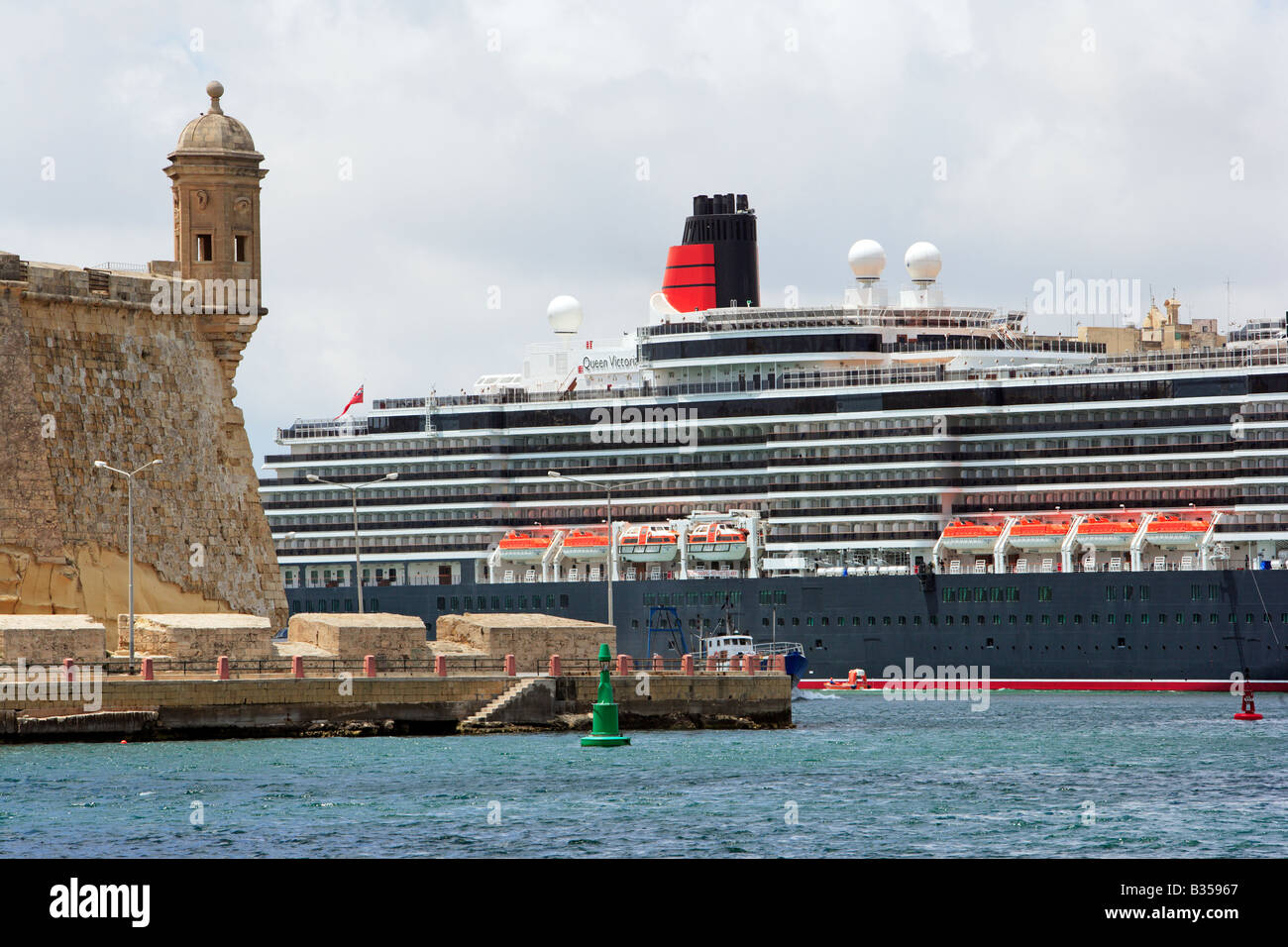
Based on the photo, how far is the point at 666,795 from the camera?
110ft

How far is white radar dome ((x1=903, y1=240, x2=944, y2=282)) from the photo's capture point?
8212 cm

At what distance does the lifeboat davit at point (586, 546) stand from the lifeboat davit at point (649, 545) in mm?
712

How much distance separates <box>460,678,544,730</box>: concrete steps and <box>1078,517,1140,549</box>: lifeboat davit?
1225 inches

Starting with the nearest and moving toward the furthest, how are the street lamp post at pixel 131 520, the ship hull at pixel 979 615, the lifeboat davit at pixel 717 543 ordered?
the street lamp post at pixel 131 520 → the ship hull at pixel 979 615 → the lifeboat davit at pixel 717 543

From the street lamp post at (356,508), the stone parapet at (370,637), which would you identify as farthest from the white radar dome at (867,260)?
the stone parapet at (370,637)

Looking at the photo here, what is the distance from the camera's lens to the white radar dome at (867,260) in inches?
3228

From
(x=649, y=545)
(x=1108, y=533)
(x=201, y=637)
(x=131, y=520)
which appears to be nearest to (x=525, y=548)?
(x=649, y=545)

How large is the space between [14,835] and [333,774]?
30.0ft

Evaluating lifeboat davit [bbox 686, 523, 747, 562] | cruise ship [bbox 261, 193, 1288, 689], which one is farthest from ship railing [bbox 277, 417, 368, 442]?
lifeboat davit [bbox 686, 523, 747, 562]

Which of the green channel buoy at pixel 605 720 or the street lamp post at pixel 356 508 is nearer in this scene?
the green channel buoy at pixel 605 720

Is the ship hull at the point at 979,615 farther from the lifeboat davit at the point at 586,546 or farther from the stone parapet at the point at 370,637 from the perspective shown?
the stone parapet at the point at 370,637

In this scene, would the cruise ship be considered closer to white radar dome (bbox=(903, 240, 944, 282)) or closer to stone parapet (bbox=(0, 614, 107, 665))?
white radar dome (bbox=(903, 240, 944, 282))
